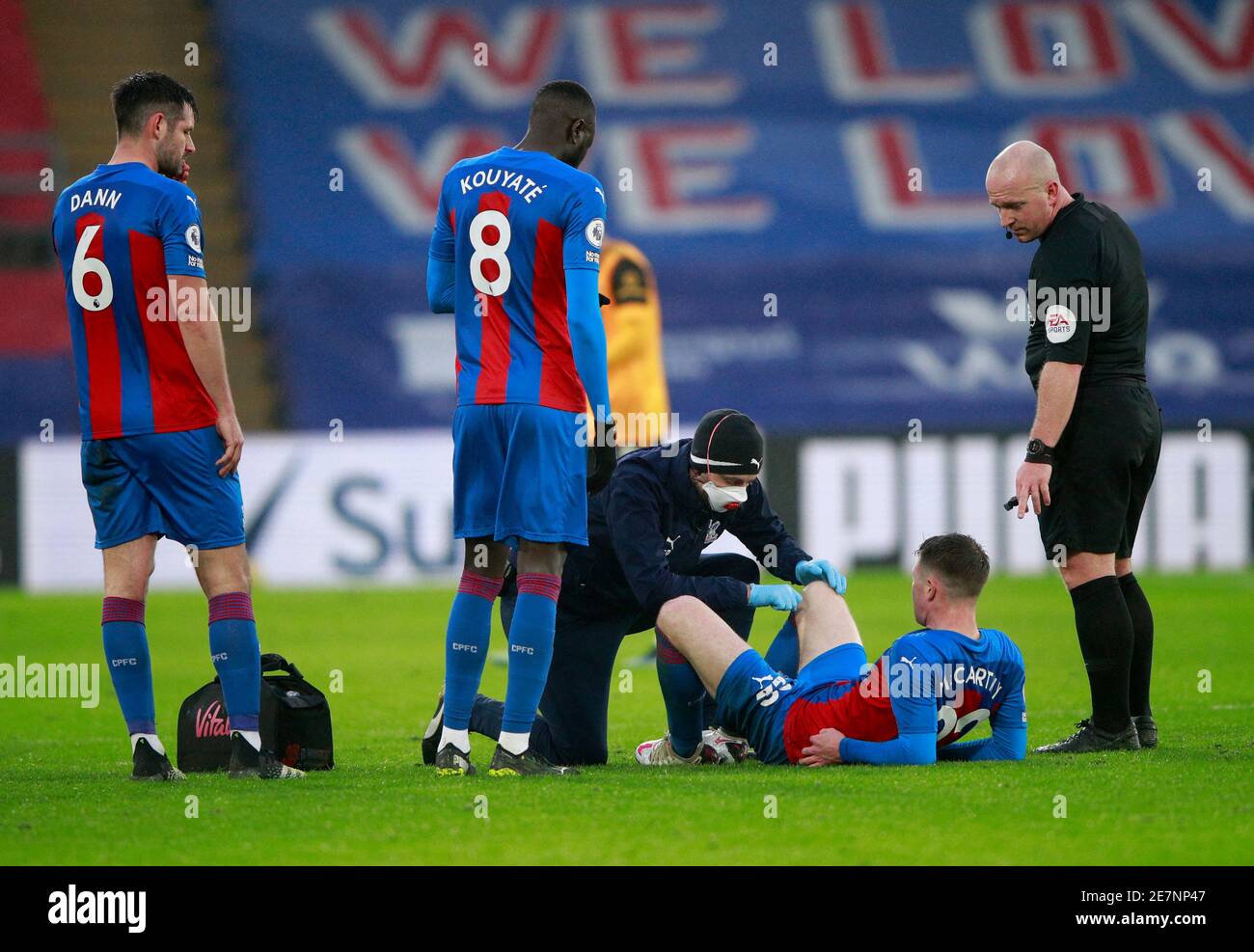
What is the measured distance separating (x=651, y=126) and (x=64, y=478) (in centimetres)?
881

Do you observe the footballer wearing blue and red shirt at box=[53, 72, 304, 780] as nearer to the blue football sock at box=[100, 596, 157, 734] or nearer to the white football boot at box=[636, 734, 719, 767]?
the blue football sock at box=[100, 596, 157, 734]

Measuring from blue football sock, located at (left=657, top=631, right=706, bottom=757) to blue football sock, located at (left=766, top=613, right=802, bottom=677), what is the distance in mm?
271

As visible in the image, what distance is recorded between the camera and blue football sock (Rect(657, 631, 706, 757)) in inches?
219

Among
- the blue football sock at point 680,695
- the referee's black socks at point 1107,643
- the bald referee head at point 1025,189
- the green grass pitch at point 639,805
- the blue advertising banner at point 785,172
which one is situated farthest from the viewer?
the blue advertising banner at point 785,172

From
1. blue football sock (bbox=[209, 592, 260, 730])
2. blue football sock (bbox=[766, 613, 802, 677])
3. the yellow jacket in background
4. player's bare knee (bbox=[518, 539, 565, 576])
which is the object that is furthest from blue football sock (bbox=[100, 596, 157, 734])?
the yellow jacket in background

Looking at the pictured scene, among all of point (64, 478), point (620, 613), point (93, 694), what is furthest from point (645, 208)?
point (620, 613)

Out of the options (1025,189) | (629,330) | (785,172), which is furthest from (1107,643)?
(785,172)

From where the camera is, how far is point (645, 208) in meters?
20.3

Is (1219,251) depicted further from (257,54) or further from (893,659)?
(893,659)

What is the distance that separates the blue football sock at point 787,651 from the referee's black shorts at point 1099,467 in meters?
0.89

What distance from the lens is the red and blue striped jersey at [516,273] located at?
532 centimetres

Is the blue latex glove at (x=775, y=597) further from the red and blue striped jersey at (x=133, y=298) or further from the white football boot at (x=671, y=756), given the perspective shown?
the red and blue striped jersey at (x=133, y=298)

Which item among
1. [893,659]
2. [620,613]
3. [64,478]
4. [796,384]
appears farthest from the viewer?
[796,384]

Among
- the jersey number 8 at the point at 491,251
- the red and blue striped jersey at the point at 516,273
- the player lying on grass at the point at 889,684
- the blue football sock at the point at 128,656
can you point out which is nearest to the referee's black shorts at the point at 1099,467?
the player lying on grass at the point at 889,684
